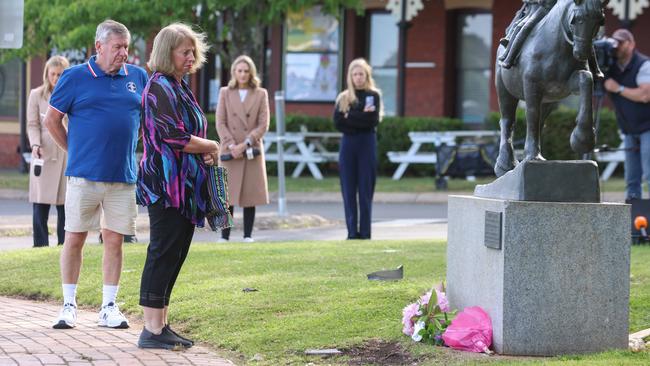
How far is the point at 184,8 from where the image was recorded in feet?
80.5

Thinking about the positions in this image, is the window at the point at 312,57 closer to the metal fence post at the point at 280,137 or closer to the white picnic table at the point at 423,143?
the white picnic table at the point at 423,143

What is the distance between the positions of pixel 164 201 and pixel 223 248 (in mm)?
4840

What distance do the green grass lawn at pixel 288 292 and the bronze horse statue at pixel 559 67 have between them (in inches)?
51.5

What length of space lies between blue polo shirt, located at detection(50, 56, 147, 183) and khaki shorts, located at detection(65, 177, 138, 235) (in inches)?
3.1

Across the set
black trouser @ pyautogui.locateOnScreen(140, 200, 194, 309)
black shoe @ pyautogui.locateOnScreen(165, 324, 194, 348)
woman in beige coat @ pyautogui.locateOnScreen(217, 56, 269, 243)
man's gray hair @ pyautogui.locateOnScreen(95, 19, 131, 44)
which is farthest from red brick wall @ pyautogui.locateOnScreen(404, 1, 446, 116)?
black trouser @ pyautogui.locateOnScreen(140, 200, 194, 309)

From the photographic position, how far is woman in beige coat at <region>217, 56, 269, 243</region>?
14.3 metres

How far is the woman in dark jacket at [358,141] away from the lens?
1449 centimetres

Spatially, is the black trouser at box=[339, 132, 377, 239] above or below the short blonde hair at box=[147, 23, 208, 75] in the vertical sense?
below

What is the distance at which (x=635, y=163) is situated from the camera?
1391 centimetres

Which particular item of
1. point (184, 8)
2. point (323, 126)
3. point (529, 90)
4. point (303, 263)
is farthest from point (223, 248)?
point (323, 126)

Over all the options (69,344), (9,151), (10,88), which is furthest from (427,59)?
(69,344)

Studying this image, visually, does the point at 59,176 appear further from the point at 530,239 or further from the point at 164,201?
the point at 530,239

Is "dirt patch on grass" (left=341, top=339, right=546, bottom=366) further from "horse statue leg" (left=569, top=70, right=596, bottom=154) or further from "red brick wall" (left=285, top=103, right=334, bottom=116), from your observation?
"red brick wall" (left=285, top=103, right=334, bottom=116)

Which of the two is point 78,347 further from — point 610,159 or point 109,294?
point 610,159
